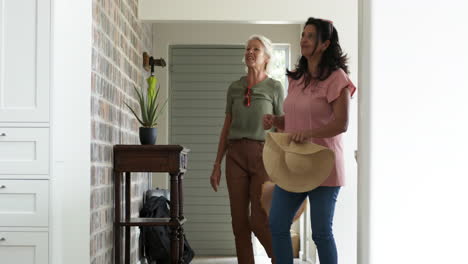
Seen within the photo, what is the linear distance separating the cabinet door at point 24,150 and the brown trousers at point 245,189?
1.67m

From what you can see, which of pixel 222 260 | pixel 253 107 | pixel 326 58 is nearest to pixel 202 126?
pixel 222 260

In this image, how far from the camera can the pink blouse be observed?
342 cm

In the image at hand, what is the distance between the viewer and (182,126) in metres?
7.70

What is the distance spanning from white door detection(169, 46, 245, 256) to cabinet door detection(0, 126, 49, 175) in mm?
4142

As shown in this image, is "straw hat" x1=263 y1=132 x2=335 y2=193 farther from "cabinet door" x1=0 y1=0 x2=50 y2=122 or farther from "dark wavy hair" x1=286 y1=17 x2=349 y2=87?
"cabinet door" x1=0 y1=0 x2=50 y2=122

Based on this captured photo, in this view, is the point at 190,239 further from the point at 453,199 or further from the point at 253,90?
the point at 453,199

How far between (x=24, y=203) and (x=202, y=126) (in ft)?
14.0

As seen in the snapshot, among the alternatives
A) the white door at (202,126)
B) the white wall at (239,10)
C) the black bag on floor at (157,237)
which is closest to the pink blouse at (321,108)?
the black bag on floor at (157,237)

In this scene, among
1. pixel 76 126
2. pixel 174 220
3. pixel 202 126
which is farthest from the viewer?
pixel 202 126

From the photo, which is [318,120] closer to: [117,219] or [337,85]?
[337,85]

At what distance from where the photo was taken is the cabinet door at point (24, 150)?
3.50 m

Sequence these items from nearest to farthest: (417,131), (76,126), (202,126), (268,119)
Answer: (417,131) < (268,119) < (76,126) < (202,126)

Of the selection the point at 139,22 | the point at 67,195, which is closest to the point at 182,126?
the point at 139,22

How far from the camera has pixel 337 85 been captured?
3.44 m
